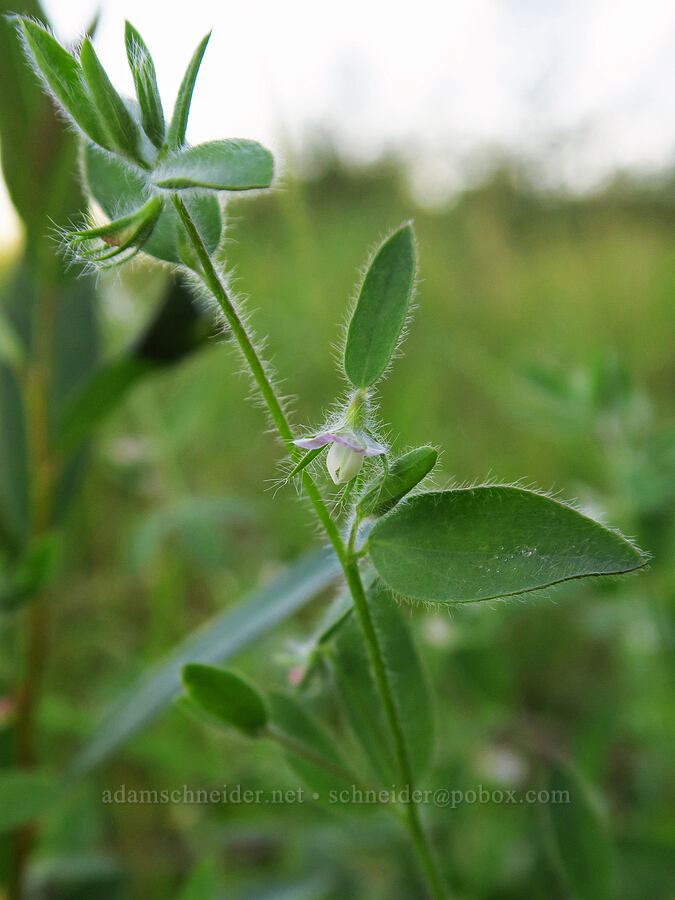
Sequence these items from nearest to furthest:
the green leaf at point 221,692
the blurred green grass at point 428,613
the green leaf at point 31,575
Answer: the green leaf at point 221,692 < the green leaf at point 31,575 < the blurred green grass at point 428,613

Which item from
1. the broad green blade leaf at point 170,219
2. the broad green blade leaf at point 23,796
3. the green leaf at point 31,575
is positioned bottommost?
the broad green blade leaf at point 23,796


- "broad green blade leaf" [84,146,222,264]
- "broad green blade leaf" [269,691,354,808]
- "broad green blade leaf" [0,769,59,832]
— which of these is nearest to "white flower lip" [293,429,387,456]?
"broad green blade leaf" [84,146,222,264]

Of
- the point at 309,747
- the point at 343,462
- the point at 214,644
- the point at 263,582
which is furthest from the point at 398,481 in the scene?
the point at 263,582

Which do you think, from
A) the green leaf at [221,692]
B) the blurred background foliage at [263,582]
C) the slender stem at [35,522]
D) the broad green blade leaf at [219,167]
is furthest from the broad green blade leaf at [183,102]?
the slender stem at [35,522]

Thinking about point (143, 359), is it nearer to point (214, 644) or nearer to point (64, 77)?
point (214, 644)

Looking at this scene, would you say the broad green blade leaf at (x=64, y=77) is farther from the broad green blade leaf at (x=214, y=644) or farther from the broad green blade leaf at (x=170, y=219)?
the broad green blade leaf at (x=214, y=644)

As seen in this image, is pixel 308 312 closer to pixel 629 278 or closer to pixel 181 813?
pixel 181 813

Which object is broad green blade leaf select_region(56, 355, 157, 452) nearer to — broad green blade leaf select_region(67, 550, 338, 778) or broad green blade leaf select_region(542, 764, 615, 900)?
broad green blade leaf select_region(67, 550, 338, 778)
